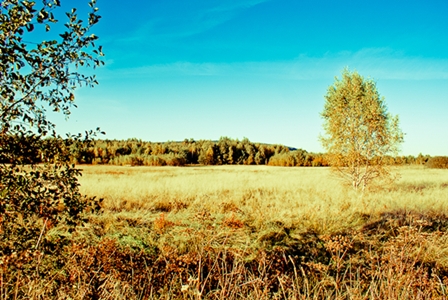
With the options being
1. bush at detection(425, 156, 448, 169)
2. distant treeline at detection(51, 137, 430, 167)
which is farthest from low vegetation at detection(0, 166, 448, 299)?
bush at detection(425, 156, 448, 169)

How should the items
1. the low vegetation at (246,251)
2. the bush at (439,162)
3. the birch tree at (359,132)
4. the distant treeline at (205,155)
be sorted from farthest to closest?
1. the distant treeline at (205,155)
2. the bush at (439,162)
3. the birch tree at (359,132)
4. the low vegetation at (246,251)

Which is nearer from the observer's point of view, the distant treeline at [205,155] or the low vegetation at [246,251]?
the low vegetation at [246,251]

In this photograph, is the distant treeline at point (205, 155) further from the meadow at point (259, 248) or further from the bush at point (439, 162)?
the meadow at point (259, 248)

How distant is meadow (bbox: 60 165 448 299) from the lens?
3812 mm

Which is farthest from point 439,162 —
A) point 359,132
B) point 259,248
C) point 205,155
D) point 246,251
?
point 246,251

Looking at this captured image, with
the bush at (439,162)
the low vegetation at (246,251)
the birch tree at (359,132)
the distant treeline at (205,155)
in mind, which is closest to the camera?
the low vegetation at (246,251)

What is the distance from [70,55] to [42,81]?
0.51 meters

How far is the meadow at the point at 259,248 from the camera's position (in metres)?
3.81

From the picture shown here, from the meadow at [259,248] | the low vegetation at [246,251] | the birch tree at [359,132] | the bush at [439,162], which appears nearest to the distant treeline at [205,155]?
the bush at [439,162]

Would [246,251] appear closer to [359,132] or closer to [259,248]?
[259,248]

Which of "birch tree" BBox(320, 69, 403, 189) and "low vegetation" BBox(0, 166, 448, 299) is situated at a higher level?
"birch tree" BBox(320, 69, 403, 189)

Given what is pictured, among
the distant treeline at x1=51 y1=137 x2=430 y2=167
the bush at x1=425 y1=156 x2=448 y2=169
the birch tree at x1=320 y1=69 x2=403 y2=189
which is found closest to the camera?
the birch tree at x1=320 y1=69 x2=403 y2=189

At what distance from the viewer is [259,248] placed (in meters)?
6.92

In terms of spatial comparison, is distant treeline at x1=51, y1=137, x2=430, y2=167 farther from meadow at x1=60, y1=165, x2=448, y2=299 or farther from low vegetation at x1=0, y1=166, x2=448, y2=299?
meadow at x1=60, y1=165, x2=448, y2=299
